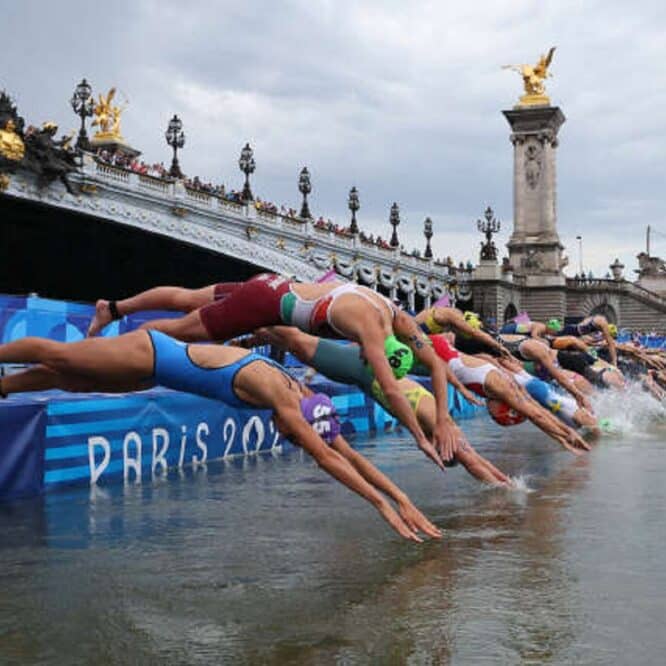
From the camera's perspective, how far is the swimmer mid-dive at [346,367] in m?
9.23

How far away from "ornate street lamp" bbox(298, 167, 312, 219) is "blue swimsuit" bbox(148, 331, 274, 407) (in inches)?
2057

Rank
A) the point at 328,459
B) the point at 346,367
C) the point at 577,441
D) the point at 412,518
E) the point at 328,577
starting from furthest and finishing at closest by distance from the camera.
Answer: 1. the point at 577,441
2. the point at 346,367
3. the point at 412,518
4. the point at 328,459
5. the point at 328,577

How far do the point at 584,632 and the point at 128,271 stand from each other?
1947 inches

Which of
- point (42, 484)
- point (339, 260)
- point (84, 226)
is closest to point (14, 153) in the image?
point (84, 226)

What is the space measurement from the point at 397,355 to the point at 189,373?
1.95 m

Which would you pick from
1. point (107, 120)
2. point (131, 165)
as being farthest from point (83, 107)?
point (107, 120)

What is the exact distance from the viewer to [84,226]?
4588 cm

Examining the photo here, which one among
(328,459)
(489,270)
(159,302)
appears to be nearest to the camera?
(328,459)

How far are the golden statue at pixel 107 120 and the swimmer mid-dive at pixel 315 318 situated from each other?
68.2 metres

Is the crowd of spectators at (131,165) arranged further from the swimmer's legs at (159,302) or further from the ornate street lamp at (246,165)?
the swimmer's legs at (159,302)

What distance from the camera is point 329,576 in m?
5.95

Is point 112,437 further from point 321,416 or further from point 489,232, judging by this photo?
point 489,232

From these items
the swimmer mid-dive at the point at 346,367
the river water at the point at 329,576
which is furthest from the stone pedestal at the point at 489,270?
the swimmer mid-dive at the point at 346,367

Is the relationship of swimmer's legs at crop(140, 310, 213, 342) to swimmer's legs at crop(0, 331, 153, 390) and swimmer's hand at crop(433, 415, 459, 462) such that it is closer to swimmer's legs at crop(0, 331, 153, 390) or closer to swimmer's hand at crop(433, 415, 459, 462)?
swimmer's legs at crop(0, 331, 153, 390)
